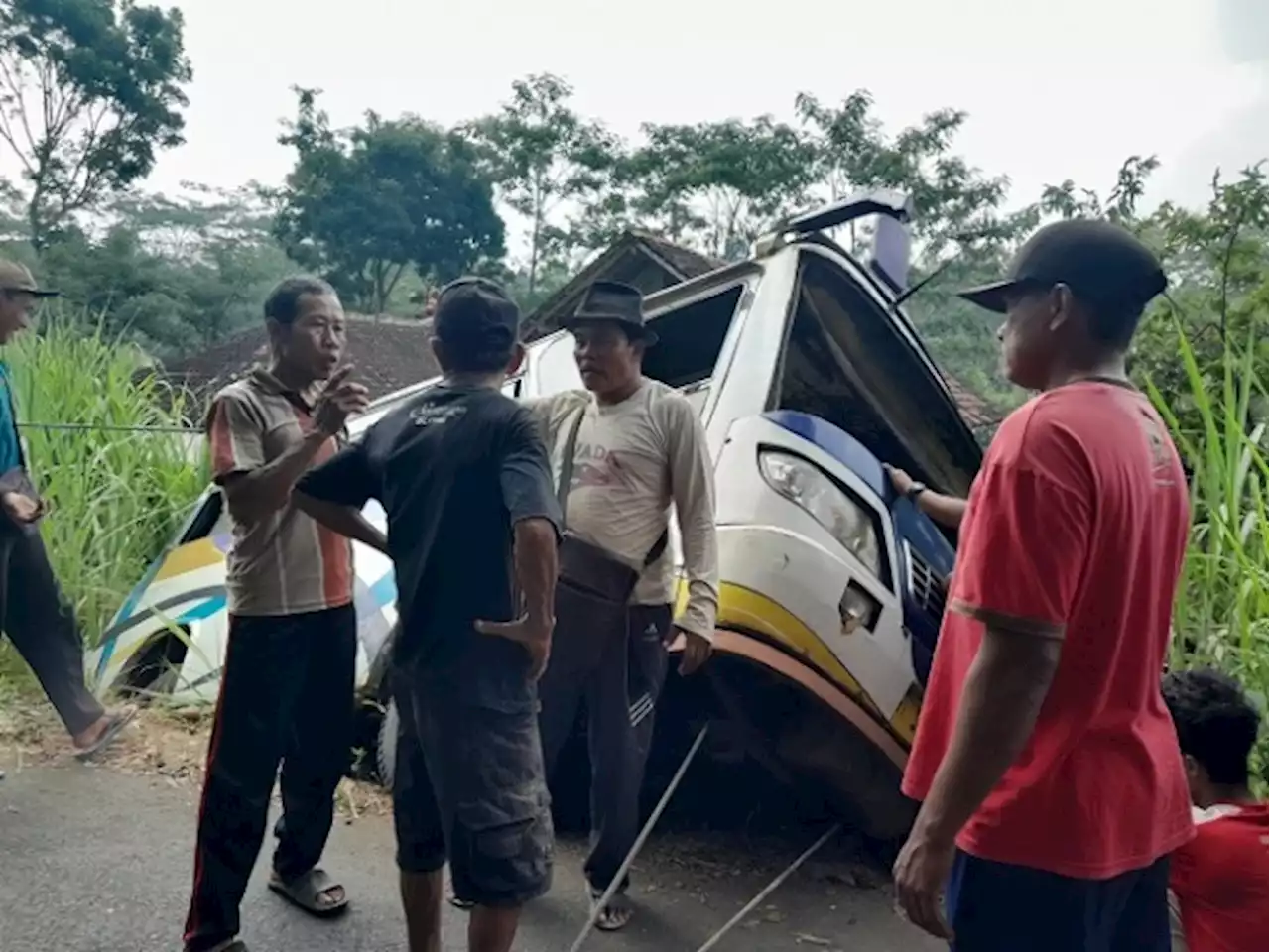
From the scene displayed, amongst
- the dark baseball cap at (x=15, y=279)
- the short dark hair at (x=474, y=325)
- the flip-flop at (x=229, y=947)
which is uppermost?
the dark baseball cap at (x=15, y=279)

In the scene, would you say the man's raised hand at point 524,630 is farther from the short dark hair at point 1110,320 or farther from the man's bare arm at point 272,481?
the short dark hair at point 1110,320

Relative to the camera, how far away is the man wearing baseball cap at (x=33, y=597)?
3.98 metres

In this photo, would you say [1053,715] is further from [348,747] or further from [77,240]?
[77,240]

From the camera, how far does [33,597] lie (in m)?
4.29

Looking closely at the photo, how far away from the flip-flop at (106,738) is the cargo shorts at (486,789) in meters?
2.42

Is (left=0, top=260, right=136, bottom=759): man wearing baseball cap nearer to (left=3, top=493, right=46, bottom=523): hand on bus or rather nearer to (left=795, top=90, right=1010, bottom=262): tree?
(left=3, top=493, right=46, bottom=523): hand on bus

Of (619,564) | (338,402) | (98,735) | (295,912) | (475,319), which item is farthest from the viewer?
(98,735)

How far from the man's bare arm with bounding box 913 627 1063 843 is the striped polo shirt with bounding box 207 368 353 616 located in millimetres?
1770

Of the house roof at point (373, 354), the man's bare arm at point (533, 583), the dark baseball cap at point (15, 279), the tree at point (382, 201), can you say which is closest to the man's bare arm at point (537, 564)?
the man's bare arm at point (533, 583)

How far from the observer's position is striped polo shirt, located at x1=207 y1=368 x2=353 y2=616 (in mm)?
2881

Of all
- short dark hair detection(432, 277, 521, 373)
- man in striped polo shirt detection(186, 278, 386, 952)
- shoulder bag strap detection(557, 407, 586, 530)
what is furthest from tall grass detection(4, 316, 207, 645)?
short dark hair detection(432, 277, 521, 373)

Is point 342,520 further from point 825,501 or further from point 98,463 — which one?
point 98,463

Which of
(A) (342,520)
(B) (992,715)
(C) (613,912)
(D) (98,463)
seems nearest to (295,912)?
(C) (613,912)

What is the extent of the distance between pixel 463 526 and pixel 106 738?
2691 millimetres
